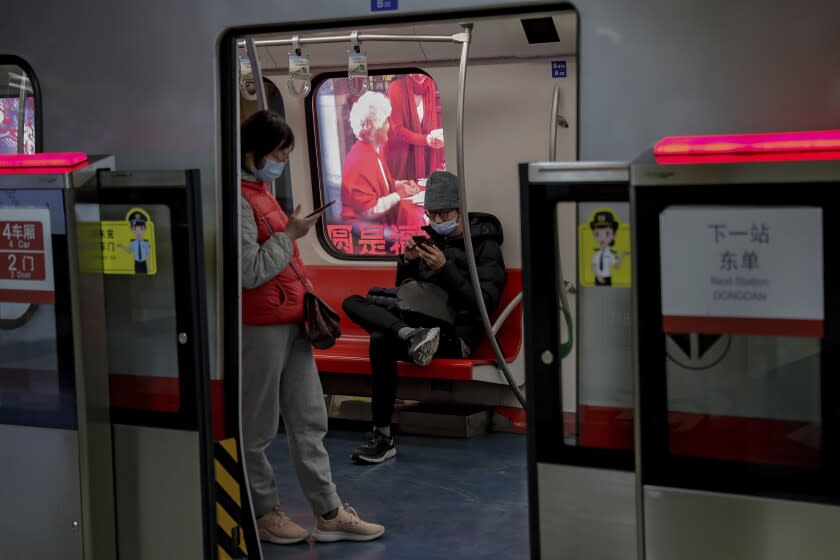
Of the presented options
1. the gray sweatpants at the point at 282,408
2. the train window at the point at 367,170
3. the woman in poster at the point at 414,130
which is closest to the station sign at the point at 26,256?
the gray sweatpants at the point at 282,408

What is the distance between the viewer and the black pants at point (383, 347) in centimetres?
597

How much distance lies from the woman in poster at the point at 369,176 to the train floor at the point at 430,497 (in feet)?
5.59

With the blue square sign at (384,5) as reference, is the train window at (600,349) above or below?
below

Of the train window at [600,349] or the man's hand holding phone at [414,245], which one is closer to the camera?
the train window at [600,349]

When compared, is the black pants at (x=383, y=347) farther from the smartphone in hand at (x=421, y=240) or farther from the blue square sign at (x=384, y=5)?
the blue square sign at (x=384, y=5)

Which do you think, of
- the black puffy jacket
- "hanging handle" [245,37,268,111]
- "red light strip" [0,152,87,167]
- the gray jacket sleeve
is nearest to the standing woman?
the gray jacket sleeve

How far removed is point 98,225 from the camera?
140 inches

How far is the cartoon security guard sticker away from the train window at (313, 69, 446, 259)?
459 centimetres

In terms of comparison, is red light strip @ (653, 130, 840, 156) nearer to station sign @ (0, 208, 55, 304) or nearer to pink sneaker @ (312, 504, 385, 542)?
station sign @ (0, 208, 55, 304)

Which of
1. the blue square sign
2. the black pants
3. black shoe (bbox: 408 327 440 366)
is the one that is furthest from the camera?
black shoe (bbox: 408 327 440 366)

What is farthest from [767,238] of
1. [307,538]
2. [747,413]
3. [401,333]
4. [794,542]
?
[401,333]

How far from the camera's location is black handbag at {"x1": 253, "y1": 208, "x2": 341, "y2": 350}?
422 centimetres

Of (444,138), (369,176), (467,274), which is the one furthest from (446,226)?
(369,176)

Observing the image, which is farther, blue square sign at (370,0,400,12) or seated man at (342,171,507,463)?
seated man at (342,171,507,463)
